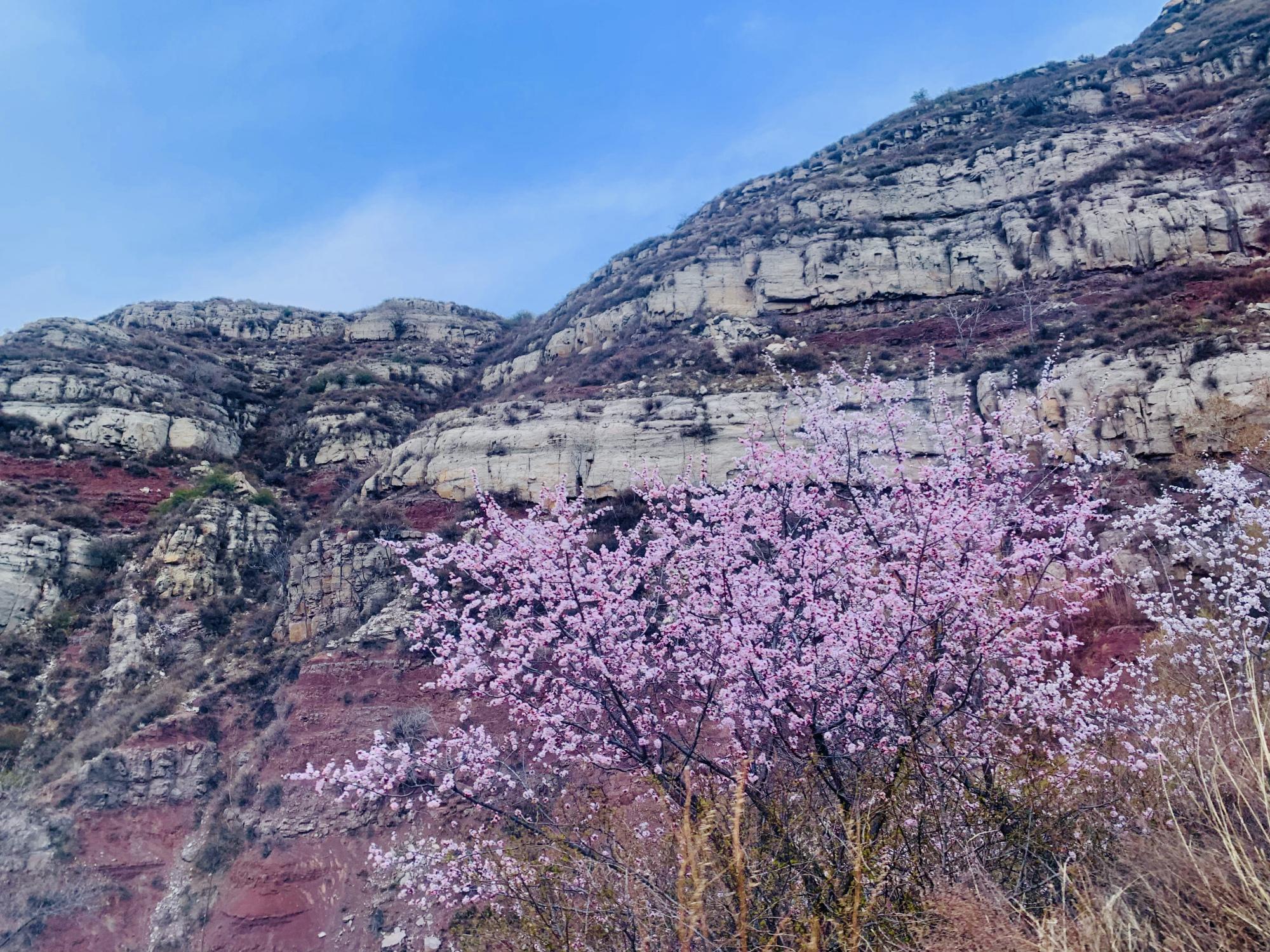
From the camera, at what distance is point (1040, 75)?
170 feet

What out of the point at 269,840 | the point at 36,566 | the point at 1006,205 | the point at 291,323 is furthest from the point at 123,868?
the point at 291,323

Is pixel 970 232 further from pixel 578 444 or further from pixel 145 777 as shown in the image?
pixel 145 777

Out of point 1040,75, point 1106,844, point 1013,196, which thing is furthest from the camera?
point 1040,75

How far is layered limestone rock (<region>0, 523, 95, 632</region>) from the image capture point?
83.4 ft

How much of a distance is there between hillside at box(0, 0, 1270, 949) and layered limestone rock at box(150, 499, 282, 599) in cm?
12

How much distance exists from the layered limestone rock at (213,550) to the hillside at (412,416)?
120 millimetres

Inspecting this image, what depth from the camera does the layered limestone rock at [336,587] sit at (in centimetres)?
2389

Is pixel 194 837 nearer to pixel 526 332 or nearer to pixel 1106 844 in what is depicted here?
pixel 1106 844

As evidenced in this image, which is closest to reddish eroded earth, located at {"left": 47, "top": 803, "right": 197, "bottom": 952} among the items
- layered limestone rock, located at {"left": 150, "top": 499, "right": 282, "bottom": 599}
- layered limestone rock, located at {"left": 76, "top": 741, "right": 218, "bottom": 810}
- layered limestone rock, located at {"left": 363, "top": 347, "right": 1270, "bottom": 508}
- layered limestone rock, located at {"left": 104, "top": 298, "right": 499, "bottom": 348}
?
layered limestone rock, located at {"left": 76, "top": 741, "right": 218, "bottom": 810}

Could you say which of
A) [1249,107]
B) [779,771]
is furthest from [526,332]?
[779,771]

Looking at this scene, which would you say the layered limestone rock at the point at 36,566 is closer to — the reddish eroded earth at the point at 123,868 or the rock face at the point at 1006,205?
the reddish eroded earth at the point at 123,868

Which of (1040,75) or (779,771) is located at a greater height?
(1040,75)

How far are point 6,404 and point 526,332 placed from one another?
30002mm

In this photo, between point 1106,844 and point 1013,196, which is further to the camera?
point 1013,196
